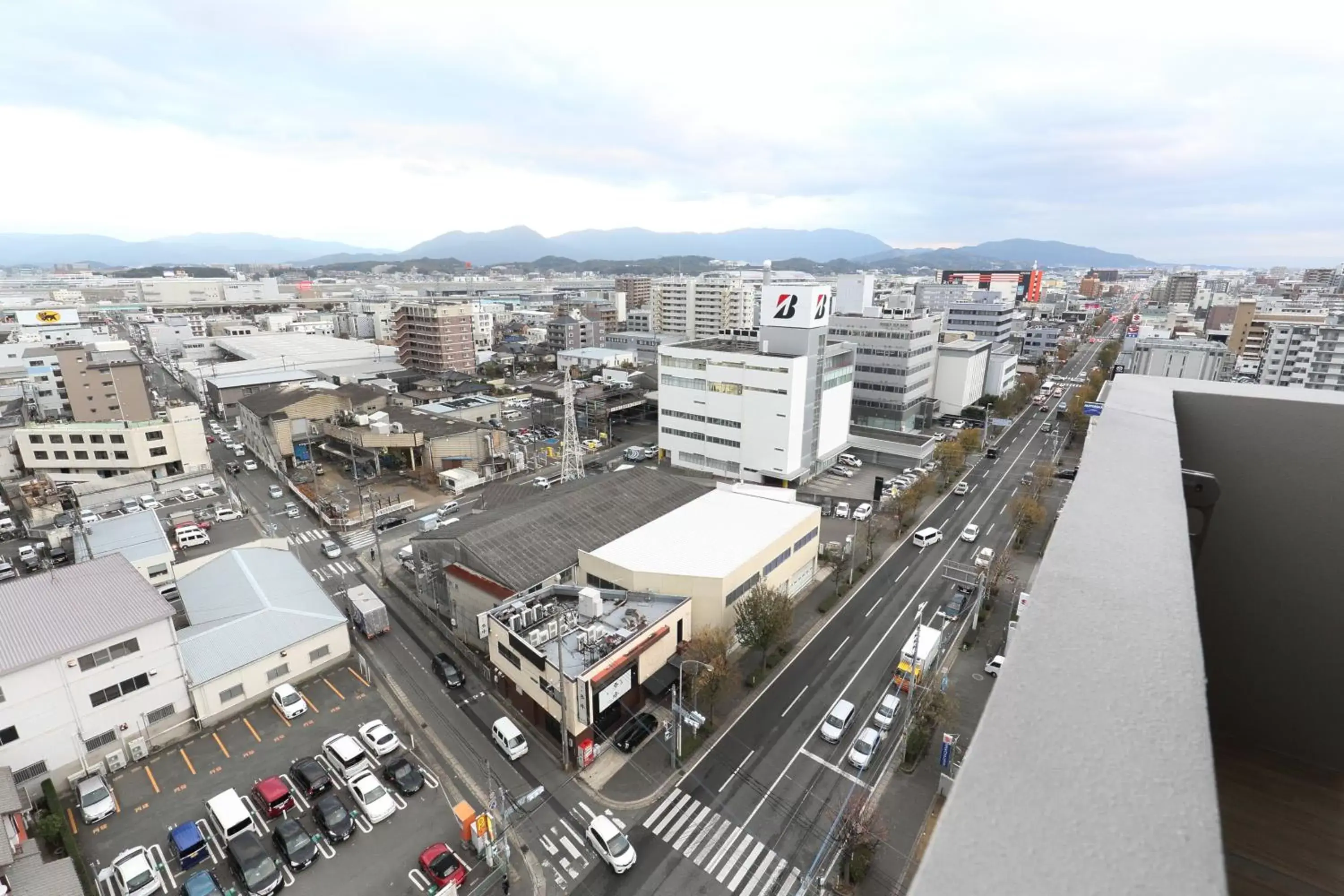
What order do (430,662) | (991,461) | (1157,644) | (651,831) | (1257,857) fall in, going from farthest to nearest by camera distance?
(991,461), (430,662), (651,831), (1257,857), (1157,644)

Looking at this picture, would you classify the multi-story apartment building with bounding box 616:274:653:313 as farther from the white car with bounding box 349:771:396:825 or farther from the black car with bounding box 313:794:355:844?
the black car with bounding box 313:794:355:844

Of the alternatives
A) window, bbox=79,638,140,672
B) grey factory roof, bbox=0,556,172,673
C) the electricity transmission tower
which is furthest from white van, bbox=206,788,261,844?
the electricity transmission tower

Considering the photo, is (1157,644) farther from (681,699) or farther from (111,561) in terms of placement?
(111,561)

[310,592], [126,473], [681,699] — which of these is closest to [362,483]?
[126,473]

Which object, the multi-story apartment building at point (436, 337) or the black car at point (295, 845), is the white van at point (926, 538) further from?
the multi-story apartment building at point (436, 337)

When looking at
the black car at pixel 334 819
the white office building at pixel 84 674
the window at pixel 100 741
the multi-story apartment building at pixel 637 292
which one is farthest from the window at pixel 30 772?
the multi-story apartment building at pixel 637 292
